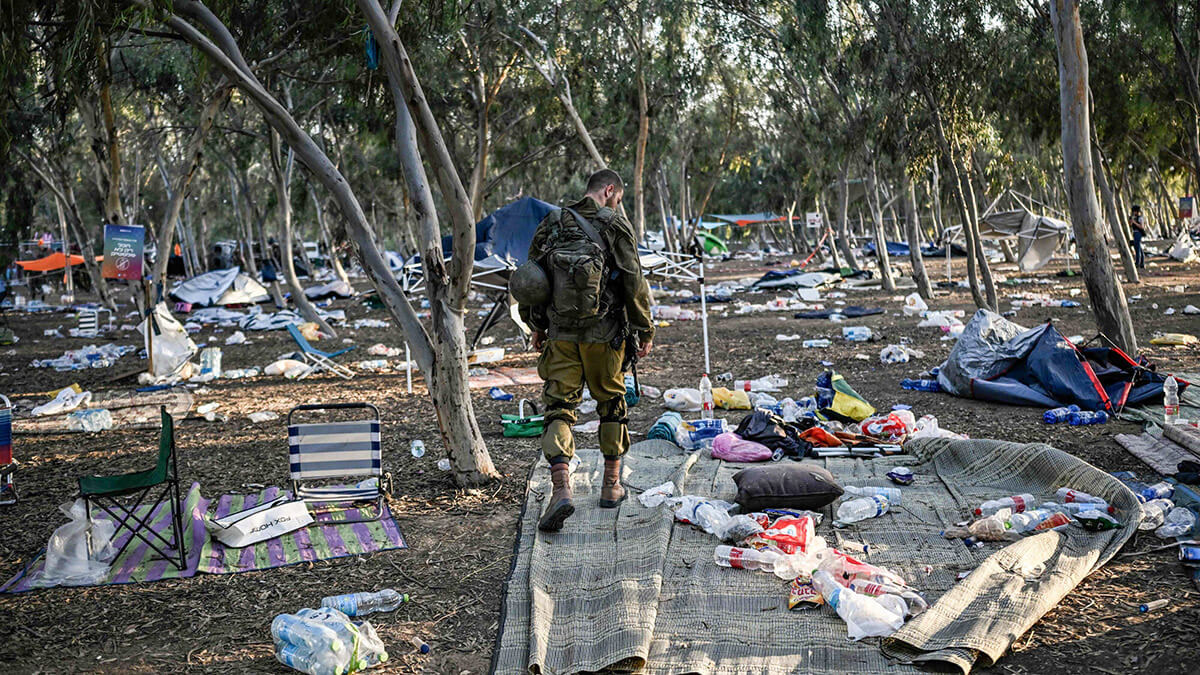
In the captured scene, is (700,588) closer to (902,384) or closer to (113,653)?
(113,653)

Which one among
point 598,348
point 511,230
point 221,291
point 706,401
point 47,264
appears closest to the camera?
point 598,348

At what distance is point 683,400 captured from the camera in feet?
28.5

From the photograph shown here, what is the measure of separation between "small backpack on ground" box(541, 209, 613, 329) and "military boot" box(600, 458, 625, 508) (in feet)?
2.73

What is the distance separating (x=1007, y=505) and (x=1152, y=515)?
650 millimetres

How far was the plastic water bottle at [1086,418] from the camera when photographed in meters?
7.29

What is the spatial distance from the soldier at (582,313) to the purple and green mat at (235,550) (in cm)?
99

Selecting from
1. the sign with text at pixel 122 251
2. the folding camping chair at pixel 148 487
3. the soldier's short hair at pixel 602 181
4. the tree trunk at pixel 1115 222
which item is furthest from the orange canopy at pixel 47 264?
the soldier's short hair at pixel 602 181

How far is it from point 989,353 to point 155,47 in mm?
13796

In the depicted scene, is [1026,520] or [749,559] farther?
[1026,520]

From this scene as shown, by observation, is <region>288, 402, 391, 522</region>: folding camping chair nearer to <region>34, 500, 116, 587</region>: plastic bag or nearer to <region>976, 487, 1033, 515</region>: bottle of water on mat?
<region>34, 500, 116, 587</region>: plastic bag

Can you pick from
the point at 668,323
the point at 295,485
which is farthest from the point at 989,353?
the point at 668,323

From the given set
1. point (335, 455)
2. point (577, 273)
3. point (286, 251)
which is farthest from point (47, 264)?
point (577, 273)

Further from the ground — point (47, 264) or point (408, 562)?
point (47, 264)

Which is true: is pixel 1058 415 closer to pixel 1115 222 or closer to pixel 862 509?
pixel 862 509
